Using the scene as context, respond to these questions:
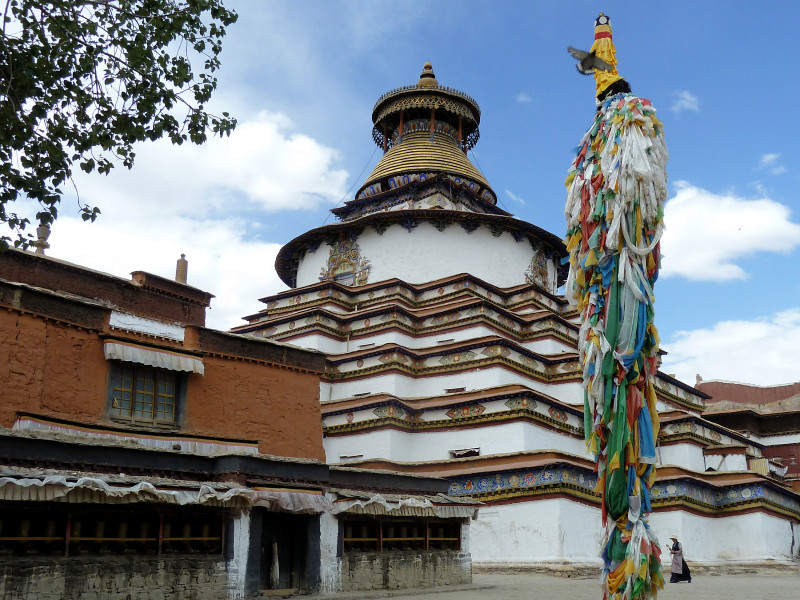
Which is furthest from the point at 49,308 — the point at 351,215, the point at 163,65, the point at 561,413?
the point at 351,215

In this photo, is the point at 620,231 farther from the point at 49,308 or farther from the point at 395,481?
the point at 49,308

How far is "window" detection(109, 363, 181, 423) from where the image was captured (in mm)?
13336

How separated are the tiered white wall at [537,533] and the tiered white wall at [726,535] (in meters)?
2.04

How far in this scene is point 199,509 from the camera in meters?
10.7

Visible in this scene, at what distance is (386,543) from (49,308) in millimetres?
6540

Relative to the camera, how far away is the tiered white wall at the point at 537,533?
16844 millimetres

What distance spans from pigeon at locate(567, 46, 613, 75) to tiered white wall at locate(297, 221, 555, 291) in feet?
57.7

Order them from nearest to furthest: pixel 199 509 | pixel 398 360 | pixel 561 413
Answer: pixel 199 509
pixel 561 413
pixel 398 360

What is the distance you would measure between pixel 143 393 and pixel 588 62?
9.09 metres

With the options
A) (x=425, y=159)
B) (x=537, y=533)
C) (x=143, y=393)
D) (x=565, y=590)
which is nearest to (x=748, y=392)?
(x=425, y=159)

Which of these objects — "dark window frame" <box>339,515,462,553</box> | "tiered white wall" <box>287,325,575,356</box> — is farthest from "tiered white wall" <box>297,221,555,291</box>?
"dark window frame" <box>339,515,462,553</box>

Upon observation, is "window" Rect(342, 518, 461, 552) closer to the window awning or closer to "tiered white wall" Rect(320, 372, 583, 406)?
the window awning

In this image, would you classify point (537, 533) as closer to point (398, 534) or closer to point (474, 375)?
point (398, 534)

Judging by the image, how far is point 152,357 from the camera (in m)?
13.6
